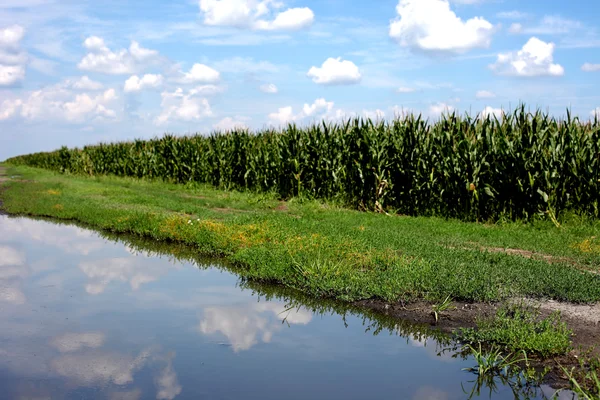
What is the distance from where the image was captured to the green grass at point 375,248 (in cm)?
805

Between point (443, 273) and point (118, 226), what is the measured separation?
9.44 m

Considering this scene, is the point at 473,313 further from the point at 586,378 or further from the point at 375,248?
the point at 375,248

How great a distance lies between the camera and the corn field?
15.1 meters

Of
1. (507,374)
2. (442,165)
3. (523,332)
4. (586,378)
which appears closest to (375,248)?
(523,332)

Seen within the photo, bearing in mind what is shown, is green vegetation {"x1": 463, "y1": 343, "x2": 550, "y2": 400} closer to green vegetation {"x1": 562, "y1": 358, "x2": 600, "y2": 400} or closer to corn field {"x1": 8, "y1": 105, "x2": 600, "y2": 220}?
green vegetation {"x1": 562, "y1": 358, "x2": 600, "y2": 400}

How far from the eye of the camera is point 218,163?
88.6ft

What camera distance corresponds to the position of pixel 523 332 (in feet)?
20.4

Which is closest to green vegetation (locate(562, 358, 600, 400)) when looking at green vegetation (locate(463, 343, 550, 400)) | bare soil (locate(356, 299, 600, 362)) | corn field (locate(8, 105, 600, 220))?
green vegetation (locate(463, 343, 550, 400))

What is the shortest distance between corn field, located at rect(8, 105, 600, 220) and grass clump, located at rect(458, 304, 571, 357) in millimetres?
8842

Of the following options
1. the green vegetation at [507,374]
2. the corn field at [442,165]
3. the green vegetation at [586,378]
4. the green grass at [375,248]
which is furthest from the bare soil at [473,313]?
the corn field at [442,165]

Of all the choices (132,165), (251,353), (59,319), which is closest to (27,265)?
(59,319)

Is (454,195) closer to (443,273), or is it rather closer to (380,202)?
(380,202)

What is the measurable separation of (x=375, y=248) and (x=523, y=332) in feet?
14.3

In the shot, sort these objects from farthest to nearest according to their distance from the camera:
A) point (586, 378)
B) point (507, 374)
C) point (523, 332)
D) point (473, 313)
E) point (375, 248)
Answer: point (375, 248)
point (473, 313)
point (523, 332)
point (507, 374)
point (586, 378)
